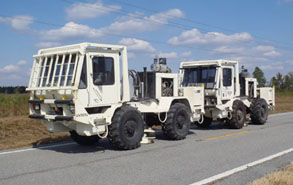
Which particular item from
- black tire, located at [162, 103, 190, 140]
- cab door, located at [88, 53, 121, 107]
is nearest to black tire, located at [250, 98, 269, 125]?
black tire, located at [162, 103, 190, 140]

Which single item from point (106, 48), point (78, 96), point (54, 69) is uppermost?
point (106, 48)

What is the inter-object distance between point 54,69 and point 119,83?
1.82m

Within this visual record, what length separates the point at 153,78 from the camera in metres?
11.4

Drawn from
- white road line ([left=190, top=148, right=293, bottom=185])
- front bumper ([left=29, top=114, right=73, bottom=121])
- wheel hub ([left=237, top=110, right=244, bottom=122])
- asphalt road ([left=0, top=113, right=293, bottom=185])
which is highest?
front bumper ([left=29, top=114, right=73, bottom=121])

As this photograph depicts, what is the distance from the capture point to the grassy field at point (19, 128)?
11445mm

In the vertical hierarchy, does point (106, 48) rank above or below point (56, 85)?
above

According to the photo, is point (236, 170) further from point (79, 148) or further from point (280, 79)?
point (280, 79)

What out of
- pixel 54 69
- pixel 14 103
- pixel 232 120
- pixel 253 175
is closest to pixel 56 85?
pixel 54 69

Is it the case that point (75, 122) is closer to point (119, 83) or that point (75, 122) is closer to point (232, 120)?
point (119, 83)

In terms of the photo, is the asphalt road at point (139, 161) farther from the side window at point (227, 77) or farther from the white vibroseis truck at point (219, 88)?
the side window at point (227, 77)

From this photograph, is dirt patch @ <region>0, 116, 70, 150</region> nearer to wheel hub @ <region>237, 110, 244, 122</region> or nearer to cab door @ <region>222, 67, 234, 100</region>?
cab door @ <region>222, 67, 234, 100</region>

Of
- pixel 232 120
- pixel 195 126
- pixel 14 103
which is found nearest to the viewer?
pixel 232 120

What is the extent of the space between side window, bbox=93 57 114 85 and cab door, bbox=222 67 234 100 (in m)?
6.61

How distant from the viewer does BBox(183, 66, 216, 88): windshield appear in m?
14.6
